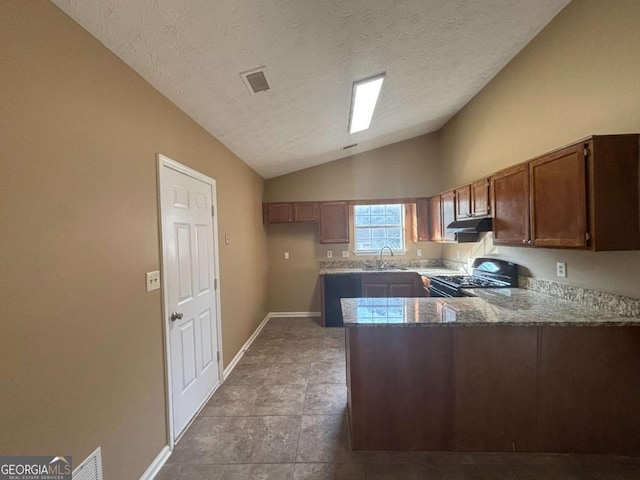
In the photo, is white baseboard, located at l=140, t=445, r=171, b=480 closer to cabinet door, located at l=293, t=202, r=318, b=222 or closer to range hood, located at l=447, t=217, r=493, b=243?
range hood, located at l=447, t=217, r=493, b=243

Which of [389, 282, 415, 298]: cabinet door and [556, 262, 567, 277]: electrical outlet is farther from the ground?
[556, 262, 567, 277]: electrical outlet

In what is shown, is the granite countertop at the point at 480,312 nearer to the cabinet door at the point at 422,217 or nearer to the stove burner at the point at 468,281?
the stove burner at the point at 468,281

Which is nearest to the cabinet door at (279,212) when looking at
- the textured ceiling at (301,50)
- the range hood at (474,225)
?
the textured ceiling at (301,50)

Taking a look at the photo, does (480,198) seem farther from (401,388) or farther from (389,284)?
(401,388)

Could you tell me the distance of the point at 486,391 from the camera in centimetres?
181

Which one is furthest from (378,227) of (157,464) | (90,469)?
(90,469)

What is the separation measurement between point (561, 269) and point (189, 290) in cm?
312

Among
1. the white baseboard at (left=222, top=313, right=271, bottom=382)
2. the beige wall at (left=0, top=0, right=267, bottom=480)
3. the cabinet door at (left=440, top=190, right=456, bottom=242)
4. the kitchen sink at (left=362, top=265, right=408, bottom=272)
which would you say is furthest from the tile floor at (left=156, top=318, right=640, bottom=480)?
the cabinet door at (left=440, top=190, right=456, bottom=242)

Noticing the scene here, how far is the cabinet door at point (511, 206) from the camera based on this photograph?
2184mm

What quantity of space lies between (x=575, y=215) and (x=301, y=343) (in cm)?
321

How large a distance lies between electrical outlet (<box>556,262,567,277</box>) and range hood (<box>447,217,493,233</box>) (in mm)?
635

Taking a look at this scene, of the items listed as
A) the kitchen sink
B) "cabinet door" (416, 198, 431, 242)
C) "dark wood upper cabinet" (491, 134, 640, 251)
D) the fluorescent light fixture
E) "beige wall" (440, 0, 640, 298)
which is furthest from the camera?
the kitchen sink

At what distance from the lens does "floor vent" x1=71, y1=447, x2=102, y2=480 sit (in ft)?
3.96

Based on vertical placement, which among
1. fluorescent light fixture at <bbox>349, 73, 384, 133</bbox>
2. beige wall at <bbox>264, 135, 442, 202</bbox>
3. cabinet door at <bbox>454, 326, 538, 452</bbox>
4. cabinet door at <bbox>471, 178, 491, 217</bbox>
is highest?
fluorescent light fixture at <bbox>349, 73, 384, 133</bbox>
